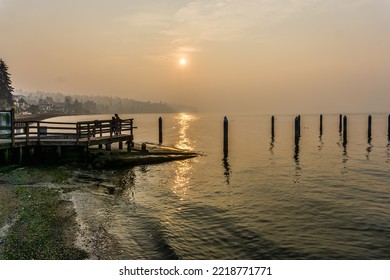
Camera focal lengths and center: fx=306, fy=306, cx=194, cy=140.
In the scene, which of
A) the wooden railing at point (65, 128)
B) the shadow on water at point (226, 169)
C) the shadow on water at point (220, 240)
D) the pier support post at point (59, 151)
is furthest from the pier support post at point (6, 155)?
Result: the shadow on water at point (226, 169)

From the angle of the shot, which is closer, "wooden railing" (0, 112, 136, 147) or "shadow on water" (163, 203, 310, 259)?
"shadow on water" (163, 203, 310, 259)

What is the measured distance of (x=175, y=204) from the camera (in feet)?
51.8

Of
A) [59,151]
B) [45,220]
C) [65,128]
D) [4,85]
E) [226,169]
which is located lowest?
[226,169]

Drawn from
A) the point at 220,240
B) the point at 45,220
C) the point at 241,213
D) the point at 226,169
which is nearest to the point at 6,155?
the point at 45,220

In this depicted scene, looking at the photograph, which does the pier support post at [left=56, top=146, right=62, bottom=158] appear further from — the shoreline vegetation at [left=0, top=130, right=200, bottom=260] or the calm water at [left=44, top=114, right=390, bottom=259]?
the calm water at [left=44, top=114, right=390, bottom=259]

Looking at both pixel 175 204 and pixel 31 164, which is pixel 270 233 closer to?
pixel 175 204

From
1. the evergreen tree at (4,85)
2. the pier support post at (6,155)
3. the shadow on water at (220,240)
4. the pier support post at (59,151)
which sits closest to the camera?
the shadow on water at (220,240)

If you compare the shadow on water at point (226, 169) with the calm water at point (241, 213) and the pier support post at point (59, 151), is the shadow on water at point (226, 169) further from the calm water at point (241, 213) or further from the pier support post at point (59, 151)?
the pier support post at point (59, 151)

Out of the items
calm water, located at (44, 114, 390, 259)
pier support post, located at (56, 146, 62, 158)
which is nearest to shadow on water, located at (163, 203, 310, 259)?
calm water, located at (44, 114, 390, 259)

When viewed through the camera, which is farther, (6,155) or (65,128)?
(65,128)

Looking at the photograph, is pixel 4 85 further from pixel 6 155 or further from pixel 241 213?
pixel 241 213

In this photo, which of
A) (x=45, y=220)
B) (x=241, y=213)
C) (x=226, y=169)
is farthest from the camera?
(x=226, y=169)

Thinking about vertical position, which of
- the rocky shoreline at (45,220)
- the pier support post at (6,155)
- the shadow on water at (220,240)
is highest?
the pier support post at (6,155)

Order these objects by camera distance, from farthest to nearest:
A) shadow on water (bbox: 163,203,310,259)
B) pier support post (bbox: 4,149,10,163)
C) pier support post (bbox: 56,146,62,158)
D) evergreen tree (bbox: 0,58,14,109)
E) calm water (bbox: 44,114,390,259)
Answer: evergreen tree (bbox: 0,58,14,109) → pier support post (bbox: 56,146,62,158) → pier support post (bbox: 4,149,10,163) → calm water (bbox: 44,114,390,259) → shadow on water (bbox: 163,203,310,259)
